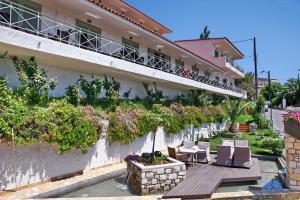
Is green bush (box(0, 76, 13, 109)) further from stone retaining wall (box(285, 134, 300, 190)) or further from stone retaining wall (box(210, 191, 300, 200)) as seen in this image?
stone retaining wall (box(285, 134, 300, 190))

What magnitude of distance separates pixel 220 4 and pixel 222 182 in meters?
7.55

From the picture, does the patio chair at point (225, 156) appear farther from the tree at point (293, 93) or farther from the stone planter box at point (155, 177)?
the tree at point (293, 93)

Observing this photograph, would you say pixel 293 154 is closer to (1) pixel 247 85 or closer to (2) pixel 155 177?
(2) pixel 155 177

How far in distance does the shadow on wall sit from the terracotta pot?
834 centimetres

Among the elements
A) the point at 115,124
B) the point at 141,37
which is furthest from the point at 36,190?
the point at 141,37

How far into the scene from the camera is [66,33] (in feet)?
50.8

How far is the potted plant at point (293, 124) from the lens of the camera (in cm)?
1058

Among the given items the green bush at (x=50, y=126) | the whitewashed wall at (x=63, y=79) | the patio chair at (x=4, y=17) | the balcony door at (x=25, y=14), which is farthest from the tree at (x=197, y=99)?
the patio chair at (x=4, y=17)

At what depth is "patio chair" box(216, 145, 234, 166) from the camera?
14.7 metres

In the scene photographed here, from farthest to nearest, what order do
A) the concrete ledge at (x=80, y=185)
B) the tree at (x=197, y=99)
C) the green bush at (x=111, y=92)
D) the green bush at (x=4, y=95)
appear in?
the tree at (x=197, y=99) → the green bush at (x=111, y=92) → the green bush at (x=4, y=95) → the concrete ledge at (x=80, y=185)

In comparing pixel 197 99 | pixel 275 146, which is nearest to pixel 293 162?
pixel 275 146

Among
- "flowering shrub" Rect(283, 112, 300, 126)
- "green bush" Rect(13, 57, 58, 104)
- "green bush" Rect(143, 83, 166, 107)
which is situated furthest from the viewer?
"green bush" Rect(143, 83, 166, 107)

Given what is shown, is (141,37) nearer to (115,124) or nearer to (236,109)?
(115,124)

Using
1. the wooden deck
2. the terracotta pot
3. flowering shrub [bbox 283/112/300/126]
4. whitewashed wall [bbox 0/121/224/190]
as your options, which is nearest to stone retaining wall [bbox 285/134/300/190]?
the terracotta pot
